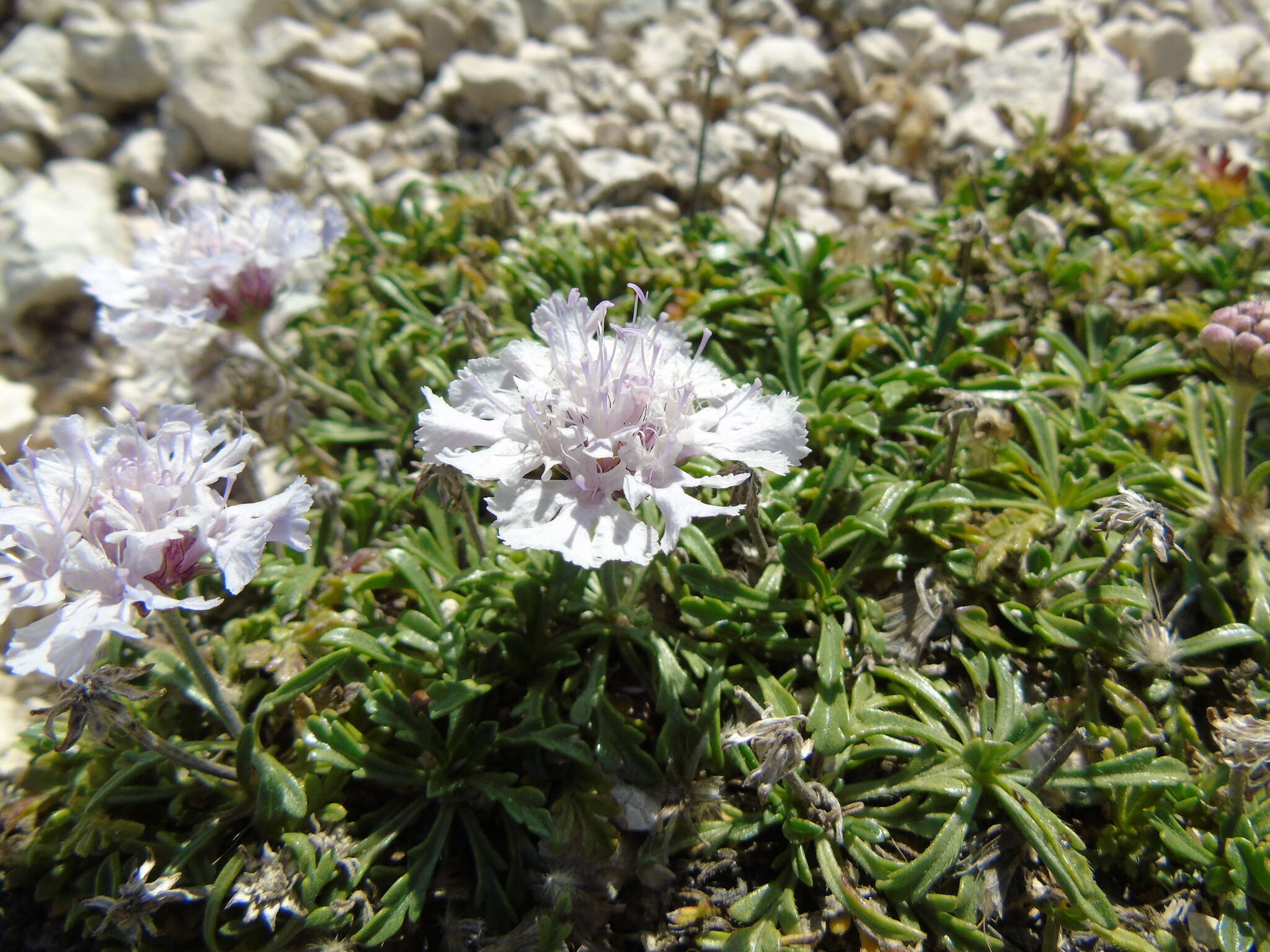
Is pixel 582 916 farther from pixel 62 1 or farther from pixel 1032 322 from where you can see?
pixel 62 1

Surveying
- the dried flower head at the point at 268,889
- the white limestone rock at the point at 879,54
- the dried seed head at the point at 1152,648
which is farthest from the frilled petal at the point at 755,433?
the white limestone rock at the point at 879,54

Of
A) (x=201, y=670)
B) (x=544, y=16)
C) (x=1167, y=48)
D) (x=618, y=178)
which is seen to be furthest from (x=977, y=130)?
(x=201, y=670)

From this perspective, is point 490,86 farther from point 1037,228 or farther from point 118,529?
point 118,529

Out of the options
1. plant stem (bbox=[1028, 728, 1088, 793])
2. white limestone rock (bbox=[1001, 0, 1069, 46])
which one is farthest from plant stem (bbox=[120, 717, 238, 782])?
white limestone rock (bbox=[1001, 0, 1069, 46])

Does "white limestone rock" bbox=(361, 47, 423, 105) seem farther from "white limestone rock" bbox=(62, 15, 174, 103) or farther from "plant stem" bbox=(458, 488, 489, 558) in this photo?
"plant stem" bbox=(458, 488, 489, 558)

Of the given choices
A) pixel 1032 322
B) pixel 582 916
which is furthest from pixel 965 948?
pixel 1032 322
